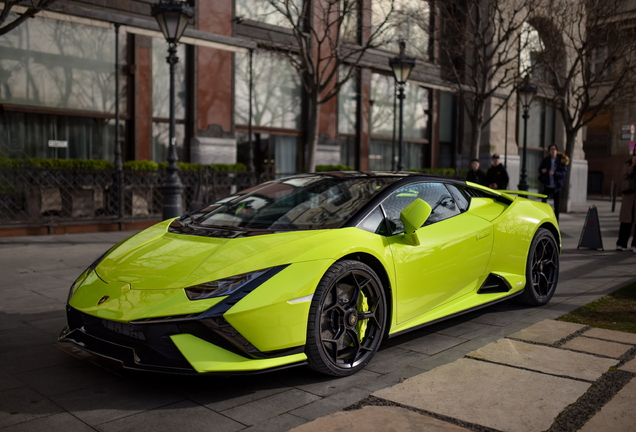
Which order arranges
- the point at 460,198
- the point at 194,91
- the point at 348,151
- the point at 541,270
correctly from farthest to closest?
the point at 348,151 < the point at 194,91 < the point at 541,270 < the point at 460,198

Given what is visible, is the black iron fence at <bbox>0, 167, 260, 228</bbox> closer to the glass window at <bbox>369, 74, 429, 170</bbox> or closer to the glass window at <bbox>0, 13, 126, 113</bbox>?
the glass window at <bbox>0, 13, 126, 113</bbox>

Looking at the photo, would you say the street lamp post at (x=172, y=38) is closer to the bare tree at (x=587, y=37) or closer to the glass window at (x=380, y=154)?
the bare tree at (x=587, y=37)

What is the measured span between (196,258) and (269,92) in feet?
52.8

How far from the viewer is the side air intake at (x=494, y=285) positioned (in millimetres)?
5259

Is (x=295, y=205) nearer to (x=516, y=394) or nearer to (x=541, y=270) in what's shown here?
(x=516, y=394)

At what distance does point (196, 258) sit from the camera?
383 centimetres

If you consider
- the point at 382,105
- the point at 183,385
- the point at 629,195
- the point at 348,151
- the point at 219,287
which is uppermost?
the point at 382,105

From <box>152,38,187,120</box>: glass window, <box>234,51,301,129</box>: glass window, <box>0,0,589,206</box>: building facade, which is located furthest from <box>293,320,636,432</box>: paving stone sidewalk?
<box>234,51,301,129</box>: glass window

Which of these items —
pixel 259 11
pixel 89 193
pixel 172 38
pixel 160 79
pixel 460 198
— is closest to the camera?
pixel 460 198

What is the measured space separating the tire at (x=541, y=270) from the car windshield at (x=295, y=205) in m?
1.94

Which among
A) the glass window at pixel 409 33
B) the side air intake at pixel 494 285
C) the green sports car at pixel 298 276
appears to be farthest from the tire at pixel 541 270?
the glass window at pixel 409 33

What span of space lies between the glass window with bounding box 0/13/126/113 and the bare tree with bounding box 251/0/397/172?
4.65 m

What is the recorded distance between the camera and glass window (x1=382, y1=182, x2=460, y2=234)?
452 centimetres

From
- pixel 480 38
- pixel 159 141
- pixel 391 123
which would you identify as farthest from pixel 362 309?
pixel 391 123
